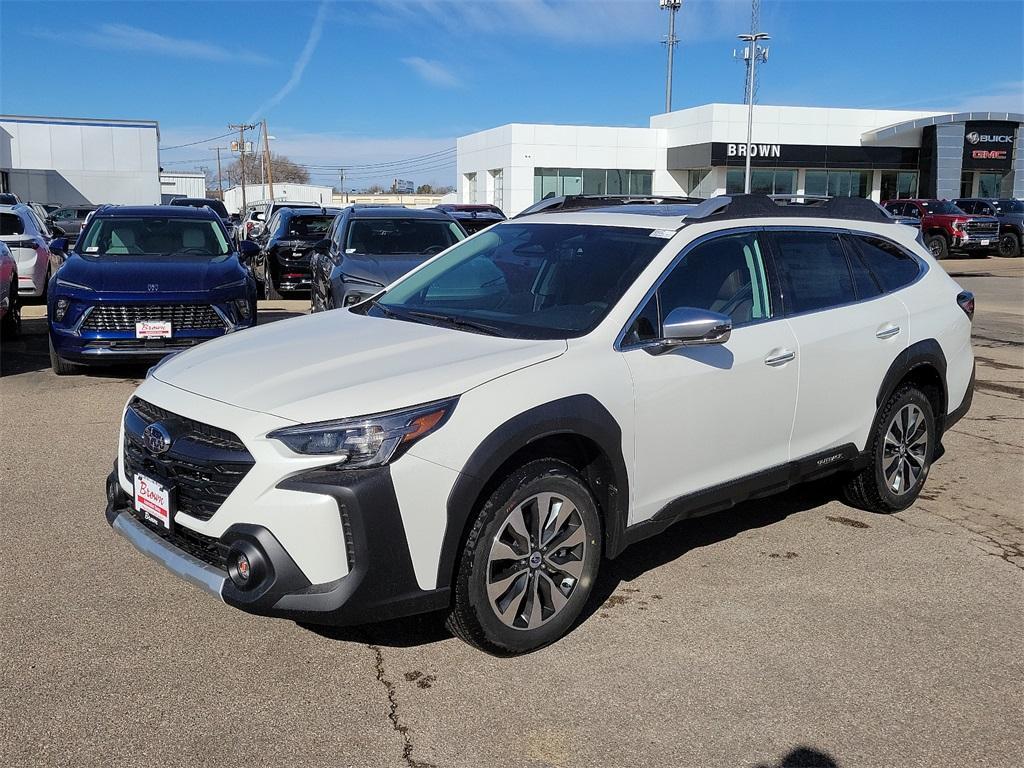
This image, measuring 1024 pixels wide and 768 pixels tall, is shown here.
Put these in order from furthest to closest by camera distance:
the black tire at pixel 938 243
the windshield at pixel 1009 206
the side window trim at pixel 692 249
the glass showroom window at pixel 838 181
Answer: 1. the glass showroom window at pixel 838 181
2. the windshield at pixel 1009 206
3. the black tire at pixel 938 243
4. the side window trim at pixel 692 249

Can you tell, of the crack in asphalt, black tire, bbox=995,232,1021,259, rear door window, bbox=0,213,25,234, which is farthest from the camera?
black tire, bbox=995,232,1021,259

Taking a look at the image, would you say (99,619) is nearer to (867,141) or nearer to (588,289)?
(588,289)

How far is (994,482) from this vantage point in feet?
21.0

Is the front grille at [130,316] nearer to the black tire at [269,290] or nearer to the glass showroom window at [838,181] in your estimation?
the black tire at [269,290]

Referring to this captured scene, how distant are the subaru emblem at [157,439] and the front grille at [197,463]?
19 millimetres

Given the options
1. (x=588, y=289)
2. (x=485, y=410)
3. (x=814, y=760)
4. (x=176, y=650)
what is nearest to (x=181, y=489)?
(x=176, y=650)

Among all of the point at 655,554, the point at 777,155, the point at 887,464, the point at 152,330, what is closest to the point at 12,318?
the point at 152,330

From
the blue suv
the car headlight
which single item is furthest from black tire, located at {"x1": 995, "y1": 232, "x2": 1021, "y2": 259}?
the car headlight

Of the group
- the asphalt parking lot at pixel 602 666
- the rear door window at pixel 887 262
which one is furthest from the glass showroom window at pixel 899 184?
the asphalt parking lot at pixel 602 666

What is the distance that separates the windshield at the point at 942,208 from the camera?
30.6 m

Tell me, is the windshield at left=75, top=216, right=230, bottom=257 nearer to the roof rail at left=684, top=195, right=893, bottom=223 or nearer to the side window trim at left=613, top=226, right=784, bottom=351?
the roof rail at left=684, top=195, right=893, bottom=223

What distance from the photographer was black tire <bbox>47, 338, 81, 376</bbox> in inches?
361

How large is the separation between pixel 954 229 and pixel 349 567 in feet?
101

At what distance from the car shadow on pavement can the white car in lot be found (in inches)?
448
